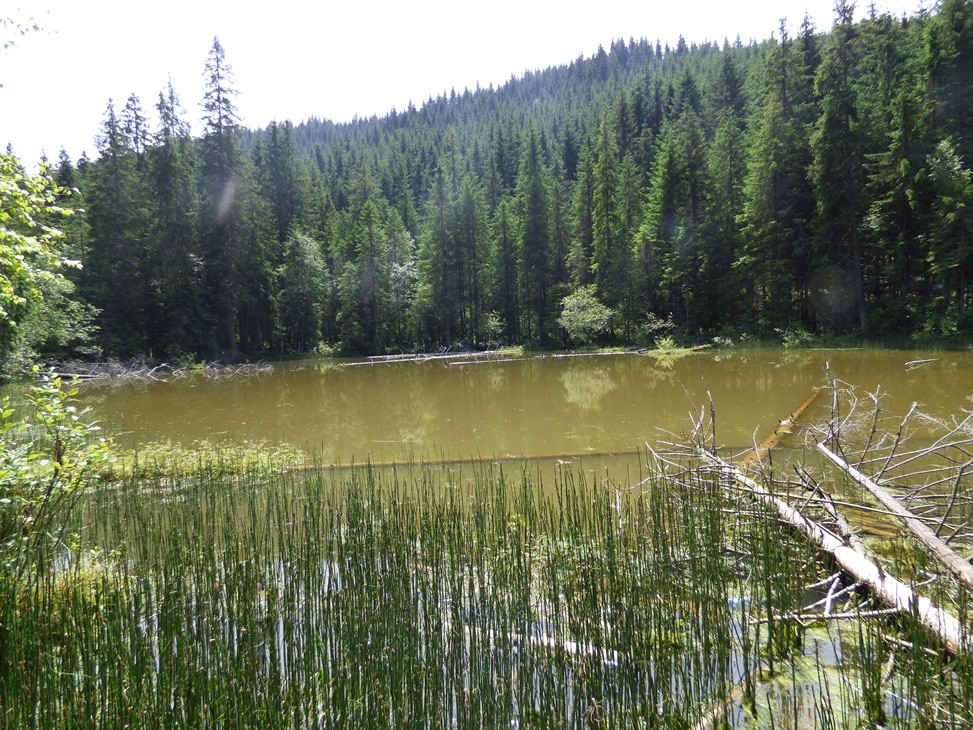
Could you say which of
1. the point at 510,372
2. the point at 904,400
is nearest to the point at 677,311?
the point at 510,372

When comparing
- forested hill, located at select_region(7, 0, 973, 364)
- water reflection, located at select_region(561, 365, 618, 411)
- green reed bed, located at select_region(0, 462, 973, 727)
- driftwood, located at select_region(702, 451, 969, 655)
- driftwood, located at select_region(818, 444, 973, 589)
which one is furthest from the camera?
forested hill, located at select_region(7, 0, 973, 364)

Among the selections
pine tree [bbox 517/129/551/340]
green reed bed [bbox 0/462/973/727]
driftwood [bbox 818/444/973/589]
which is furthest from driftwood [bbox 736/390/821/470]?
pine tree [bbox 517/129/551/340]

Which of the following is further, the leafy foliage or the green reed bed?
the leafy foliage

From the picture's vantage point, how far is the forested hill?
2630cm

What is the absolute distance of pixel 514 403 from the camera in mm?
16422

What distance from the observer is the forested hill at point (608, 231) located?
26297 mm

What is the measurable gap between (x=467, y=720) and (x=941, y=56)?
3390 cm

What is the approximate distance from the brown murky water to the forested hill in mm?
7236

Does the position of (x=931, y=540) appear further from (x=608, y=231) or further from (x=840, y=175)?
(x=608, y=231)

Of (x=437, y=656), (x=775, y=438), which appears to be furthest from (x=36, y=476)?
(x=775, y=438)

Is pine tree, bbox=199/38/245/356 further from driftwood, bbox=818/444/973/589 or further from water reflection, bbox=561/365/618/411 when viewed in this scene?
driftwood, bbox=818/444/973/589

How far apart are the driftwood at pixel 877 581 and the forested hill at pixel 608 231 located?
2427 centimetres

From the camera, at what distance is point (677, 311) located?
115 ft

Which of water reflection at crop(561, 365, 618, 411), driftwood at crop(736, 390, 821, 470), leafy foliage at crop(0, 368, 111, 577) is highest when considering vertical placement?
leafy foliage at crop(0, 368, 111, 577)
